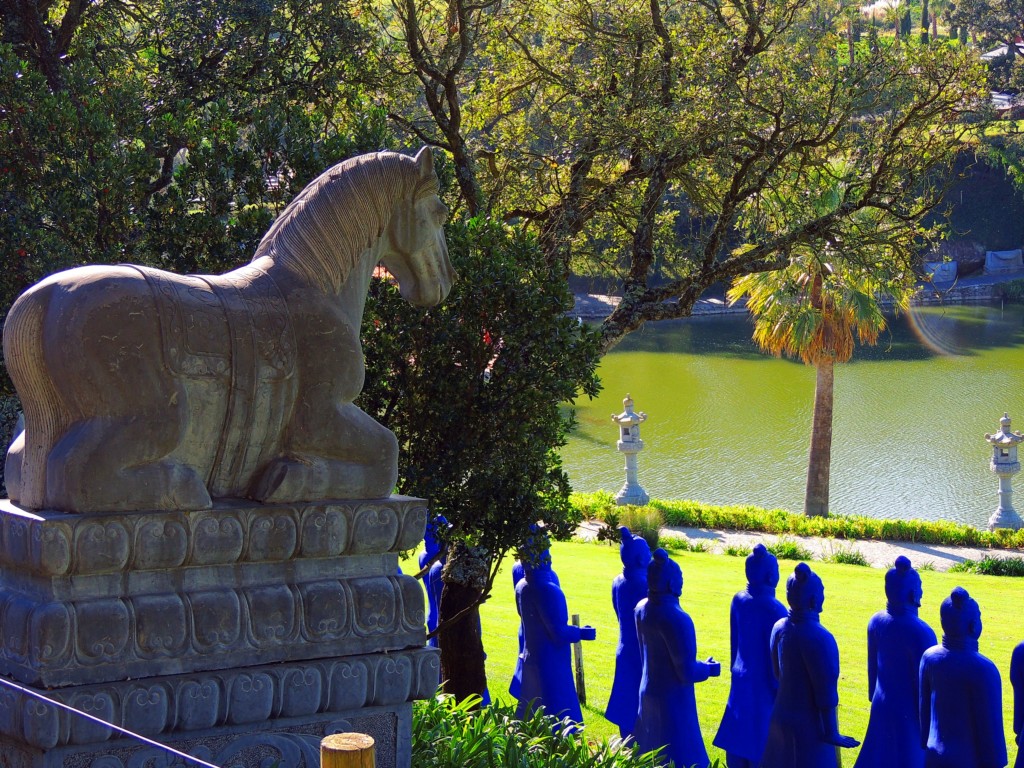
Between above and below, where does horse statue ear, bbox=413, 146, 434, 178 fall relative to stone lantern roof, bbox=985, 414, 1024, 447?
above

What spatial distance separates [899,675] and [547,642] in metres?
2.12

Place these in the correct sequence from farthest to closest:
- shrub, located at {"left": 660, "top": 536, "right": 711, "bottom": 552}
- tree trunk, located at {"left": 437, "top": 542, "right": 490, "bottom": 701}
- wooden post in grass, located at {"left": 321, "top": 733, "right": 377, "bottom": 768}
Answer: shrub, located at {"left": 660, "top": 536, "right": 711, "bottom": 552} → tree trunk, located at {"left": 437, "top": 542, "right": 490, "bottom": 701} → wooden post in grass, located at {"left": 321, "top": 733, "right": 377, "bottom": 768}

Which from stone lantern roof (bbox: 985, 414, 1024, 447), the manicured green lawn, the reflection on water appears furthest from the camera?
the reflection on water

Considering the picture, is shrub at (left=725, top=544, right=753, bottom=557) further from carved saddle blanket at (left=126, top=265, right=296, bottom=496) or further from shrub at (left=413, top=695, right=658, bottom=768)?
carved saddle blanket at (left=126, top=265, right=296, bottom=496)

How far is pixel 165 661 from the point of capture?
385 cm

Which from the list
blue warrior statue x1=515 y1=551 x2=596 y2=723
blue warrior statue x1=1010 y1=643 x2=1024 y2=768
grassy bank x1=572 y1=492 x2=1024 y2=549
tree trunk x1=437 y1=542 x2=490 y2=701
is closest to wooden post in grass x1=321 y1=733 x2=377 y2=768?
blue warrior statue x1=1010 y1=643 x2=1024 y2=768

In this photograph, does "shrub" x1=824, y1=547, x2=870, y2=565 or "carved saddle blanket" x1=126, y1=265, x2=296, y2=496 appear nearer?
"carved saddle blanket" x1=126, y1=265, x2=296, y2=496

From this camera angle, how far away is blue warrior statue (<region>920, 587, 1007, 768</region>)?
5043 millimetres

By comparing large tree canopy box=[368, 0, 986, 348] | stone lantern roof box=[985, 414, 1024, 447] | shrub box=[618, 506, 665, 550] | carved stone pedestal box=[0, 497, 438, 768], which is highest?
large tree canopy box=[368, 0, 986, 348]

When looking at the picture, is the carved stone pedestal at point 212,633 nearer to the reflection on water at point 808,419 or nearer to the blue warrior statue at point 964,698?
the blue warrior statue at point 964,698

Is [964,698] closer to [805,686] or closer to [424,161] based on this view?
[805,686]

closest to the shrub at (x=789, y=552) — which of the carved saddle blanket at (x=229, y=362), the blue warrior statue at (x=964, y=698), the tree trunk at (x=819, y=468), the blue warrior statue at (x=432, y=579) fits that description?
the tree trunk at (x=819, y=468)

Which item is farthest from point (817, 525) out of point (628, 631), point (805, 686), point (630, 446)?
point (805, 686)

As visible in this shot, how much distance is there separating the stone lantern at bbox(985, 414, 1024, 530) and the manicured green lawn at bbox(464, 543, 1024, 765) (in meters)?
4.27
